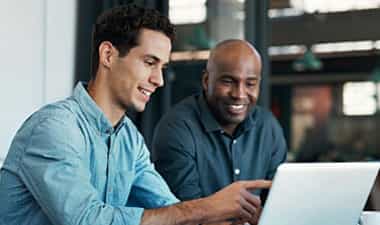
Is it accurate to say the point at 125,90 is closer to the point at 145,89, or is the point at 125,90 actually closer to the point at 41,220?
the point at 145,89

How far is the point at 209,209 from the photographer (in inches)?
62.9

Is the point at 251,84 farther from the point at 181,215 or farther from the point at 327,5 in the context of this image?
the point at 327,5

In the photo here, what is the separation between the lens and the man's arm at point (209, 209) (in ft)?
5.21

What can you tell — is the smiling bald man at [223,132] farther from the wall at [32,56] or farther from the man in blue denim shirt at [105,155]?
the wall at [32,56]

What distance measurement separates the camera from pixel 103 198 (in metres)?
1.79

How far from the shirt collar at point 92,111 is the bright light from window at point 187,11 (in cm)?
229

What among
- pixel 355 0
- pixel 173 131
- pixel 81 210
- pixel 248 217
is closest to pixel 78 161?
pixel 81 210

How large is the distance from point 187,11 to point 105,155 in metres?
2.53

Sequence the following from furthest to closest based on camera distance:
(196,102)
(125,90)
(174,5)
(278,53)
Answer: (278,53)
(174,5)
(196,102)
(125,90)

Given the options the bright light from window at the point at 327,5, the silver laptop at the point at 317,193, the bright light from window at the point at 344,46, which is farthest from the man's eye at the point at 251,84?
the bright light from window at the point at 344,46

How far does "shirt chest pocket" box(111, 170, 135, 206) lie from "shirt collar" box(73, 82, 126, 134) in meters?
0.14

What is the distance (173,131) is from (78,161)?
94 centimetres

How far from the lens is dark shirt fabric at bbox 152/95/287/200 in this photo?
243cm

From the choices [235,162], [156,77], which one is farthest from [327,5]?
[156,77]
